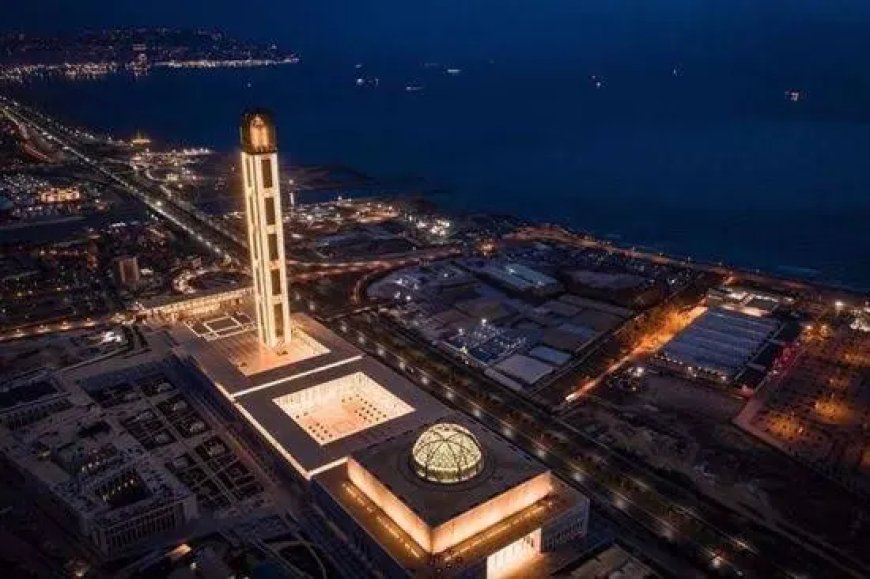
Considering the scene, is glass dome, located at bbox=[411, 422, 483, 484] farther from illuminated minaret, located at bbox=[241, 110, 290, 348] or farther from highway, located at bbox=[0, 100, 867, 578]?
illuminated minaret, located at bbox=[241, 110, 290, 348]

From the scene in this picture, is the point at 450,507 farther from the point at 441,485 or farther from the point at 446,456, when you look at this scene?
the point at 446,456

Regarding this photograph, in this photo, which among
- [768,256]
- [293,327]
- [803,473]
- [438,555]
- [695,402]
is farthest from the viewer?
[768,256]

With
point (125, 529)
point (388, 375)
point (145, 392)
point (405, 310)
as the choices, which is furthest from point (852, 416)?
point (145, 392)

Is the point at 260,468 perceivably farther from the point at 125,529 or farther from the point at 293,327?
the point at 293,327

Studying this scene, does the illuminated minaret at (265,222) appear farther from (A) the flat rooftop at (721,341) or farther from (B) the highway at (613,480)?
(A) the flat rooftop at (721,341)

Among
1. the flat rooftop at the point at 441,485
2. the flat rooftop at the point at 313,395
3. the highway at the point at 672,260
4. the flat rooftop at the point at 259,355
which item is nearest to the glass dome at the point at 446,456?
the flat rooftop at the point at 441,485

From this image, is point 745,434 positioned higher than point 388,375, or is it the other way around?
point 388,375
